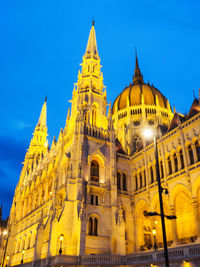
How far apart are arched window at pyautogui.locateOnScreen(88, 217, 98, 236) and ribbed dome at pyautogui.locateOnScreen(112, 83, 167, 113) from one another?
3211 cm

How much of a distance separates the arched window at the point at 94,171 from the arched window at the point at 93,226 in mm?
5438

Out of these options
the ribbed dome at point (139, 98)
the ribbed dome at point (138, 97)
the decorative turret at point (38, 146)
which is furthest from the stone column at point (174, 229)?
the decorative turret at point (38, 146)

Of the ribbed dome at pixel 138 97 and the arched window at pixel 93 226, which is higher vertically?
the ribbed dome at pixel 138 97

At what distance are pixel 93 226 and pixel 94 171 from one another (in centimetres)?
761

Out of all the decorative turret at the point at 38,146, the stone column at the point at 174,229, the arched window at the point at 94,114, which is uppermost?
the decorative turret at the point at 38,146

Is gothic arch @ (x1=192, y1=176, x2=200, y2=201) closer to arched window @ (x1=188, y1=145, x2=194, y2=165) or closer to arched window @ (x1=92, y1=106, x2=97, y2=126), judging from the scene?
arched window @ (x1=188, y1=145, x2=194, y2=165)

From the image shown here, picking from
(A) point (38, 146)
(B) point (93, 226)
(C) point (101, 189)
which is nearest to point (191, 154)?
(C) point (101, 189)

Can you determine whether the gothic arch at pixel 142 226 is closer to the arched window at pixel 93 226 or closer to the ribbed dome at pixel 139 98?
the arched window at pixel 93 226

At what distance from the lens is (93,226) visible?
32.0 metres

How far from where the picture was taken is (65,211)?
102ft

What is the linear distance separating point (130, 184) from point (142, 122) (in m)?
19.2

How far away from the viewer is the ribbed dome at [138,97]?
2301 inches

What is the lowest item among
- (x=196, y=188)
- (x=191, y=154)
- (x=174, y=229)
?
(x=174, y=229)

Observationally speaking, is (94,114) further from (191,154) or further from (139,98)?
(139,98)
